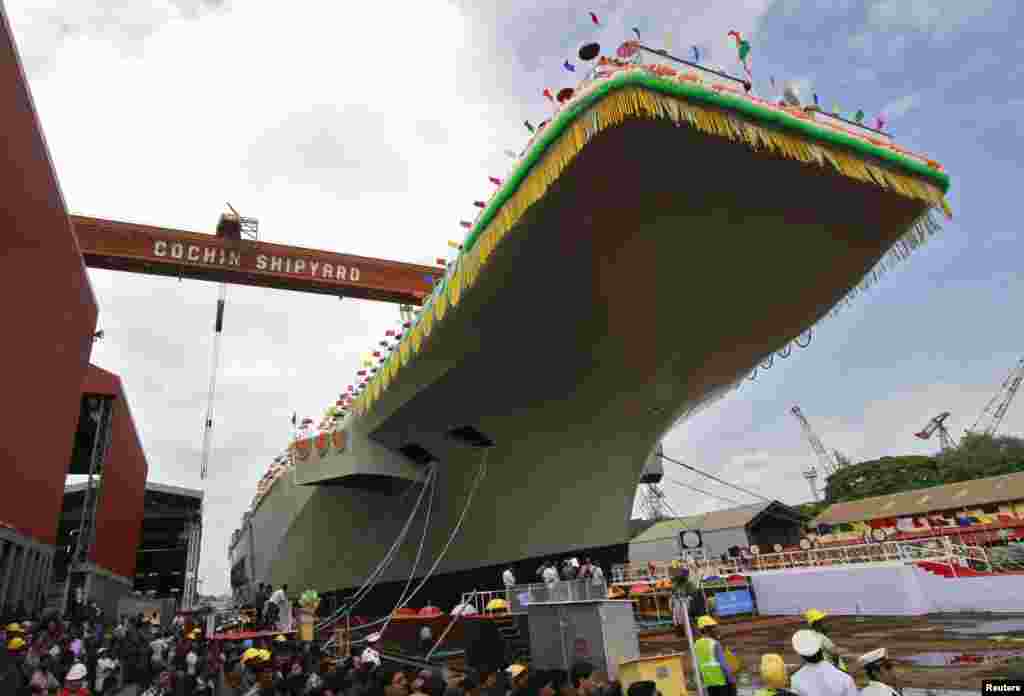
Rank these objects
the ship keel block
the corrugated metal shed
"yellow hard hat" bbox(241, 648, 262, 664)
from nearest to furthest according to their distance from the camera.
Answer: "yellow hard hat" bbox(241, 648, 262, 664) → the ship keel block → the corrugated metal shed

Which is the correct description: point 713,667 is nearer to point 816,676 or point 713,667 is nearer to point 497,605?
point 816,676

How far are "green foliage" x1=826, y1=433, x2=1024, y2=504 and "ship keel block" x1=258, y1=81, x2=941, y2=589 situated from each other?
42.9 meters

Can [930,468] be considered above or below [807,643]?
above

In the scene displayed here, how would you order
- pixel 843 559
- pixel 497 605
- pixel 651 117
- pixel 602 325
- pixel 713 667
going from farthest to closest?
pixel 843 559, pixel 602 325, pixel 497 605, pixel 651 117, pixel 713 667

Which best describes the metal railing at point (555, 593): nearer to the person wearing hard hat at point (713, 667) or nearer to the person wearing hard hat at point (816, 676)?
the person wearing hard hat at point (713, 667)

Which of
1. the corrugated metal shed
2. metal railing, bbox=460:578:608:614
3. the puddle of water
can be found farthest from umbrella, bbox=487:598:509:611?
the corrugated metal shed

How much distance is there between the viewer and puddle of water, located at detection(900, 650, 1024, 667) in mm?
5710

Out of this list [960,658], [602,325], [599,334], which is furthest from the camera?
[599,334]

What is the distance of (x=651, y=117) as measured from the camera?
684 cm

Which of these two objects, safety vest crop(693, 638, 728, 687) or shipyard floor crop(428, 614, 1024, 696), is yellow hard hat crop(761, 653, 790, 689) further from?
safety vest crop(693, 638, 728, 687)

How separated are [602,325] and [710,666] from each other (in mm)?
6777

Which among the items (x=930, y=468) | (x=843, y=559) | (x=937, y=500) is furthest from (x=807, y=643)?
(x=930, y=468)

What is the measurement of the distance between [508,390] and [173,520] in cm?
3867

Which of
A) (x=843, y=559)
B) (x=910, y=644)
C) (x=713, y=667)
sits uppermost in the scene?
(x=843, y=559)
